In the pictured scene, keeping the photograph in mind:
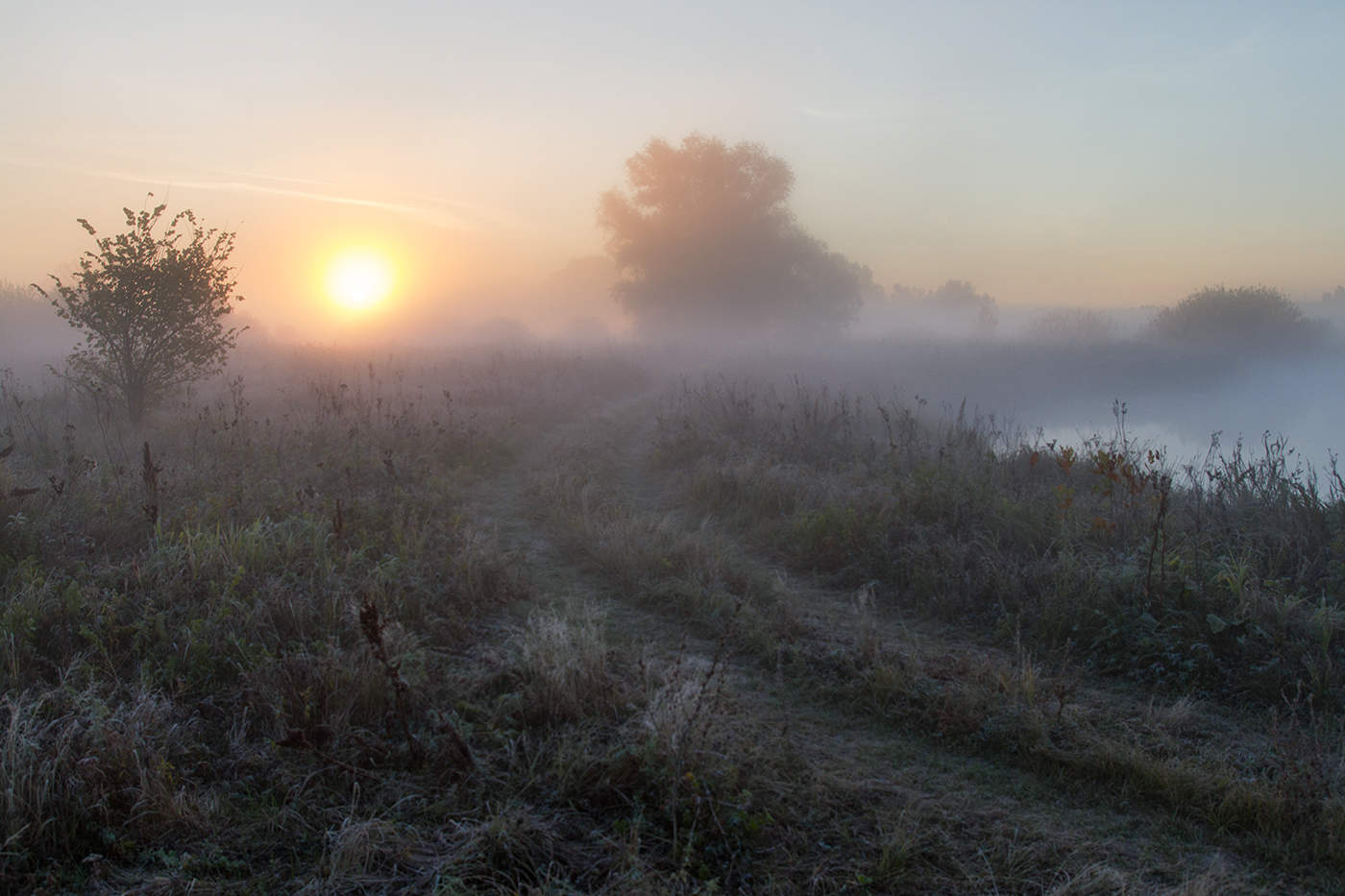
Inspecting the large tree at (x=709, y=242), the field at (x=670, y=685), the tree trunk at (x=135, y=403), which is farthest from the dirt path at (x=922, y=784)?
the large tree at (x=709, y=242)

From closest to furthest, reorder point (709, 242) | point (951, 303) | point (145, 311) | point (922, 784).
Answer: point (922, 784)
point (145, 311)
point (709, 242)
point (951, 303)

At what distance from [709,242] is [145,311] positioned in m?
24.1

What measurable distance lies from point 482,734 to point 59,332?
2832 centimetres

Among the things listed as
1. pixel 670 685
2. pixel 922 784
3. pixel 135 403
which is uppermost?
pixel 135 403

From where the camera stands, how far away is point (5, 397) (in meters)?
11.4

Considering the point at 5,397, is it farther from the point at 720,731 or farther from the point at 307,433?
the point at 720,731

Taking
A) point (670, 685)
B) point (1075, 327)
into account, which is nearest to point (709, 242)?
point (1075, 327)

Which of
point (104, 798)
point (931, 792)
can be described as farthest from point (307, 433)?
point (931, 792)

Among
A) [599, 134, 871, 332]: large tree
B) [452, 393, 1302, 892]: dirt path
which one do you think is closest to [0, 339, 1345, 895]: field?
[452, 393, 1302, 892]: dirt path

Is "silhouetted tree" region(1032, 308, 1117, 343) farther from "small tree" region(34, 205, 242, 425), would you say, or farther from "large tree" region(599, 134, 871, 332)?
"small tree" region(34, 205, 242, 425)

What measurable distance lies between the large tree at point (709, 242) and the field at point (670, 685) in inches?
998

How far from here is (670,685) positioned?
385 centimetres

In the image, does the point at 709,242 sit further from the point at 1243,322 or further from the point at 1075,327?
the point at 1243,322

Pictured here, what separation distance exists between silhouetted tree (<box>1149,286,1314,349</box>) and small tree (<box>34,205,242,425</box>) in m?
37.4
